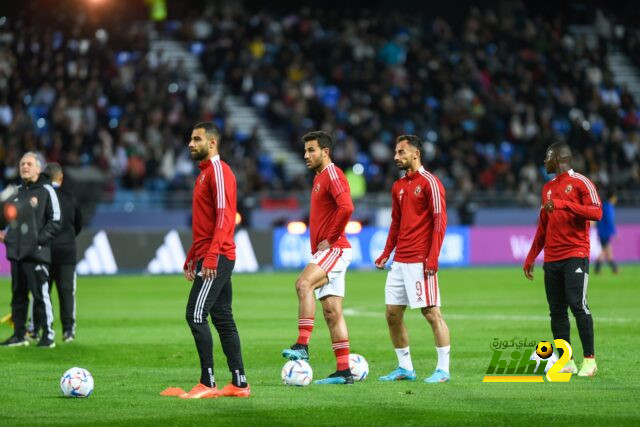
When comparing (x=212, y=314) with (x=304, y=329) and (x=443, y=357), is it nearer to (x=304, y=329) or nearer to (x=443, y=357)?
(x=304, y=329)

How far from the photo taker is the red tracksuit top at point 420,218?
39.2ft

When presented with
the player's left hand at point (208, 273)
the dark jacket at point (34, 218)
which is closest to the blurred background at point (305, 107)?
the dark jacket at point (34, 218)

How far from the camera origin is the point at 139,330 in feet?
61.1

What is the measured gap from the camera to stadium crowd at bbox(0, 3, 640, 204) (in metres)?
35.1

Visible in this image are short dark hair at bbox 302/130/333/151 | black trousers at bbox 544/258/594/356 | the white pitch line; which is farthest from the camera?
the white pitch line

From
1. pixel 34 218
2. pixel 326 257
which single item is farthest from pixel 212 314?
pixel 34 218

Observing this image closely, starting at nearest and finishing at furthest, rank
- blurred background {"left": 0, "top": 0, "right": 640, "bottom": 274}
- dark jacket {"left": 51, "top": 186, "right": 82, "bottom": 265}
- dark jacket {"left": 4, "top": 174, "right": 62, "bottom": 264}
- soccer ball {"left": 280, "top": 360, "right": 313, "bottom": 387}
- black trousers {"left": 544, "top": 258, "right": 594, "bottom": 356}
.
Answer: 1. soccer ball {"left": 280, "top": 360, "right": 313, "bottom": 387}
2. black trousers {"left": 544, "top": 258, "right": 594, "bottom": 356}
3. dark jacket {"left": 4, "top": 174, "right": 62, "bottom": 264}
4. dark jacket {"left": 51, "top": 186, "right": 82, "bottom": 265}
5. blurred background {"left": 0, "top": 0, "right": 640, "bottom": 274}

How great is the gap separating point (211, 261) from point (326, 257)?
1.69 m

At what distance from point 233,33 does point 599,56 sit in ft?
51.6

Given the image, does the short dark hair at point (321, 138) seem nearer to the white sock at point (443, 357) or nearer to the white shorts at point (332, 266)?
the white shorts at point (332, 266)

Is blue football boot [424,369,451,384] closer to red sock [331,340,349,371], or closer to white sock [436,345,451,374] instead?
white sock [436,345,451,374]

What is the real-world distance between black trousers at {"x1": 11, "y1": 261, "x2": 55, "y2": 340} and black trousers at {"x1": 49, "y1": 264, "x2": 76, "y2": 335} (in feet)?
1.91

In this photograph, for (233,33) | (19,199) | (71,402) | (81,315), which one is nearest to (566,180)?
(71,402)

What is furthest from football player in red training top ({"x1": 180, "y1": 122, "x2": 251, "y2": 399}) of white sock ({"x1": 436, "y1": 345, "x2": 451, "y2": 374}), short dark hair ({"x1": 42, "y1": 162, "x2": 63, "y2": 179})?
short dark hair ({"x1": 42, "y1": 162, "x2": 63, "y2": 179})
